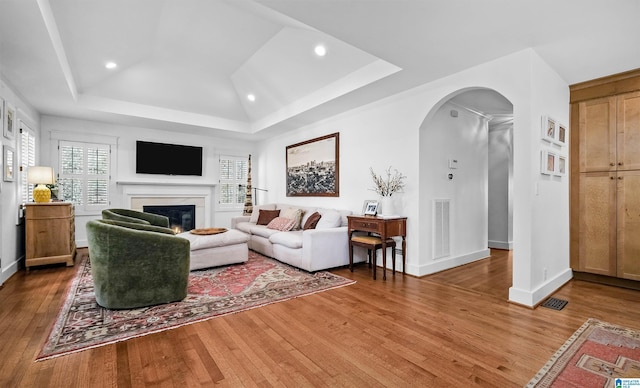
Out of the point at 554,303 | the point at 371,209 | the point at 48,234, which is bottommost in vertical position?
the point at 554,303

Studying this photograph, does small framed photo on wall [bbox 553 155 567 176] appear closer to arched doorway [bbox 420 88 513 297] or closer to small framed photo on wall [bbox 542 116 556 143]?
small framed photo on wall [bbox 542 116 556 143]

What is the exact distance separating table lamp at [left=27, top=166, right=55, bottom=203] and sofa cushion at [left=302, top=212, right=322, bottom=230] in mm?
3853

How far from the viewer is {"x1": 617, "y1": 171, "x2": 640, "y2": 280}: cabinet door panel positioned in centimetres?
345

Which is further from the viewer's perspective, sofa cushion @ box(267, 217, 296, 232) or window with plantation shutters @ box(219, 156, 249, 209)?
window with plantation shutters @ box(219, 156, 249, 209)

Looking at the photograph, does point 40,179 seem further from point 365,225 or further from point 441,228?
point 441,228

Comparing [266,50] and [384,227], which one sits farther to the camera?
[266,50]

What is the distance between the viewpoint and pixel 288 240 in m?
4.37

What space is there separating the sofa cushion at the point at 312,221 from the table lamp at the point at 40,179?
3.85m

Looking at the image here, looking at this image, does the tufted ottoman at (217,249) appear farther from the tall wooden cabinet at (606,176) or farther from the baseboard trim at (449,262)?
the tall wooden cabinet at (606,176)

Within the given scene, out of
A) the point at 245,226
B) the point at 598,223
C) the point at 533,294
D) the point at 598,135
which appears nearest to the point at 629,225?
the point at 598,223

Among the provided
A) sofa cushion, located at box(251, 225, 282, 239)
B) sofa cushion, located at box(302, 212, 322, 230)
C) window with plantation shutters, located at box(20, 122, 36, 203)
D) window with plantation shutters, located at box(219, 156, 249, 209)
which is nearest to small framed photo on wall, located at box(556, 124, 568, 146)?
sofa cushion, located at box(302, 212, 322, 230)

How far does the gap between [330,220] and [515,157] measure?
2.59 m

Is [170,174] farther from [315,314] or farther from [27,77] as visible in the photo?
[315,314]

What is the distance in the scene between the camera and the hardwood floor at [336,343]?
5.83 ft
